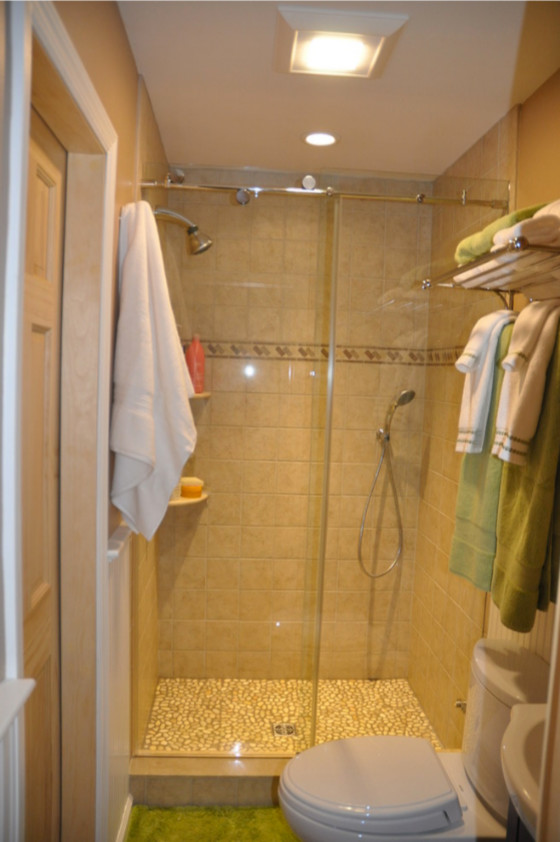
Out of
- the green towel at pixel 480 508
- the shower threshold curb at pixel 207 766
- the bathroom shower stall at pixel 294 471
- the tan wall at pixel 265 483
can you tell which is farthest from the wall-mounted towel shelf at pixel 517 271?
the shower threshold curb at pixel 207 766

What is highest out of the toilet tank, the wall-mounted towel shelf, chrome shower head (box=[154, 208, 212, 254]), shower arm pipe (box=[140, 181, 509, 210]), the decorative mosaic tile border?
shower arm pipe (box=[140, 181, 509, 210])

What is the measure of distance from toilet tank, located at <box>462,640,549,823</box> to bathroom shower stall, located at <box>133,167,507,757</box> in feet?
2.08

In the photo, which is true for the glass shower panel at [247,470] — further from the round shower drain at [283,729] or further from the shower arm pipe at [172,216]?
the shower arm pipe at [172,216]

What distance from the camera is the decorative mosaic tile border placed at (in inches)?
93.6

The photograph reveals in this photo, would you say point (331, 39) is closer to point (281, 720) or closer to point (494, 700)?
point (494, 700)

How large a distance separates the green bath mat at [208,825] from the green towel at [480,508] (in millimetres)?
1150

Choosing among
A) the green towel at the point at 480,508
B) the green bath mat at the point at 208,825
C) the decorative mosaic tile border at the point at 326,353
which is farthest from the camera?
the decorative mosaic tile border at the point at 326,353

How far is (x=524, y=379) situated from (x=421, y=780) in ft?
3.85

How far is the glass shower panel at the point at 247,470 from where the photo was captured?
2812 mm

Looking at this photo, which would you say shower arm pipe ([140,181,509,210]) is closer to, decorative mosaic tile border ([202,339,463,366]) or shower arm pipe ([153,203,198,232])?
shower arm pipe ([153,203,198,232])

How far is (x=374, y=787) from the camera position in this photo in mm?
1718

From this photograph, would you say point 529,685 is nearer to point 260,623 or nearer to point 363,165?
point 260,623

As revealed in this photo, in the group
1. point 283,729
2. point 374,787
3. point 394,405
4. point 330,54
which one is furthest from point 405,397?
point 283,729

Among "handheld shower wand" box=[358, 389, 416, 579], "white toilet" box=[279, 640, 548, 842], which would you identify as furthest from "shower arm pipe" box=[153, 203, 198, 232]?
"white toilet" box=[279, 640, 548, 842]
